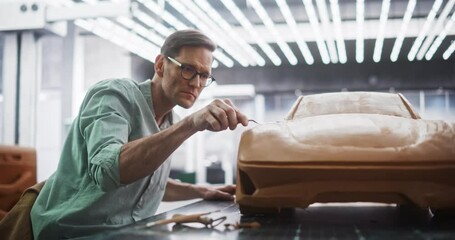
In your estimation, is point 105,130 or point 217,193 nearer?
point 105,130

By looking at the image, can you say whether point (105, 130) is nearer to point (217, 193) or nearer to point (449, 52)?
point (217, 193)

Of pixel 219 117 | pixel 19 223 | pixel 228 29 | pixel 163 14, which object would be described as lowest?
pixel 19 223

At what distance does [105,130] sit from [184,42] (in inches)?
22.3

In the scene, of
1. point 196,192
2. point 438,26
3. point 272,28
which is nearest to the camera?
point 196,192

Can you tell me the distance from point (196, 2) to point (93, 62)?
5.62 metres

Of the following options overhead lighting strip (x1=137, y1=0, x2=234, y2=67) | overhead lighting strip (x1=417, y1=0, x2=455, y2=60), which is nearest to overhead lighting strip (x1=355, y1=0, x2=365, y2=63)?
overhead lighting strip (x1=417, y1=0, x2=455, y2=60)

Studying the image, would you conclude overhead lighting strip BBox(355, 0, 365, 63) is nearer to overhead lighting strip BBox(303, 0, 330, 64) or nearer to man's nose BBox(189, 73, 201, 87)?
overhead lighting strip BBox(303, 0, 330, 64)

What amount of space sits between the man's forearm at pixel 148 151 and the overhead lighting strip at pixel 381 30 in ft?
13.5

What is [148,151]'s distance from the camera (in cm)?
131

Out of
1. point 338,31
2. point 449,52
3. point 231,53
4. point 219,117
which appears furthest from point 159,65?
point 449,52

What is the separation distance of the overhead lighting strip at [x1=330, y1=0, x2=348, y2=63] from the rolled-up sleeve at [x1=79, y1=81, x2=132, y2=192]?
12.2 feet

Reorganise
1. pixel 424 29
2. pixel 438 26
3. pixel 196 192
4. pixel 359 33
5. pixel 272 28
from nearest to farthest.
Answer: pixel 196 192, pixel 438 26, pixel 272 28, pixel 424 29, pixel 359 33

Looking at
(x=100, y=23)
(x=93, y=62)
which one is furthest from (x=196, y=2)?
(x=93, y=62)

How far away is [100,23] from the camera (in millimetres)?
5133
